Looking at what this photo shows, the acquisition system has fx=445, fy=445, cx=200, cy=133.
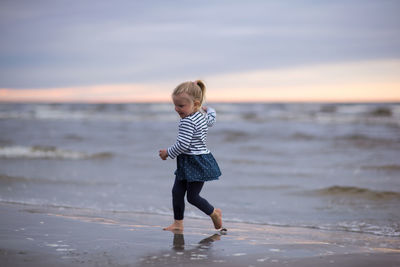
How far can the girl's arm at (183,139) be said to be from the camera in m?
3.92

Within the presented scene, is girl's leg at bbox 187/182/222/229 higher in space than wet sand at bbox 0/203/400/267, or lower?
higher

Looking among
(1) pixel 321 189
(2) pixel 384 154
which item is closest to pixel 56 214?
(1) pixel 321 189

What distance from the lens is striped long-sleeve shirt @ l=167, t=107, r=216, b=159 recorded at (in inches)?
155

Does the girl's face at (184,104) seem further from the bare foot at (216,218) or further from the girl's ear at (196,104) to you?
the bare foot at (216,218)

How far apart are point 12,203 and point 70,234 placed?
227 centimetres

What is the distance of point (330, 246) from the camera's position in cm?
363

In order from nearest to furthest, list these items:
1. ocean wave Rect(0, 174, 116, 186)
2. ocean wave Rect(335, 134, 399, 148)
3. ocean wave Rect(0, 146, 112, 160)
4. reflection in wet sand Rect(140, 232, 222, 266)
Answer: reflection in wet sand Rect(140, 232, 222, 266), ocean wave Rect(0, 174, 116, 186), ocean wave Rect(0, 146, 112, 160), ocean wave Rect(335, 134, 399, 148)

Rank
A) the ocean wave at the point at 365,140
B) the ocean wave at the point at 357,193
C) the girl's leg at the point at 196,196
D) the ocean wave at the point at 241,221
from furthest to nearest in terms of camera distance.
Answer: the ocean wave at the point at 365,140 < the ocean wave at the point at 357,193 < the ocean wave at the point at 241,221 < the girl's leg at the point at 196,196

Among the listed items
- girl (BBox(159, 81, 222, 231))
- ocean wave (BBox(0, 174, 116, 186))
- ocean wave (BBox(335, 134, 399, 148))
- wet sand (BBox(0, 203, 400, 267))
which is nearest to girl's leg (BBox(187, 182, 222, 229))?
girl (BBox(159, 81, 222, 231))

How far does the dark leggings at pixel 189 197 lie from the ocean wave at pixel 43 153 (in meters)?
6.87

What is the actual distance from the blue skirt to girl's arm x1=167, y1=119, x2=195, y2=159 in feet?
0.43

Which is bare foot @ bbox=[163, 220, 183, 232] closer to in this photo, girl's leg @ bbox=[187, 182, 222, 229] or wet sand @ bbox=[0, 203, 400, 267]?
wet sand @ bbox=[0, 203, 400, 267]

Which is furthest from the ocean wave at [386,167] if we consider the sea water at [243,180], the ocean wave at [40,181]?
the ocean wave at [40,181]

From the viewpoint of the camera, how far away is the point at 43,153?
1148 cm
